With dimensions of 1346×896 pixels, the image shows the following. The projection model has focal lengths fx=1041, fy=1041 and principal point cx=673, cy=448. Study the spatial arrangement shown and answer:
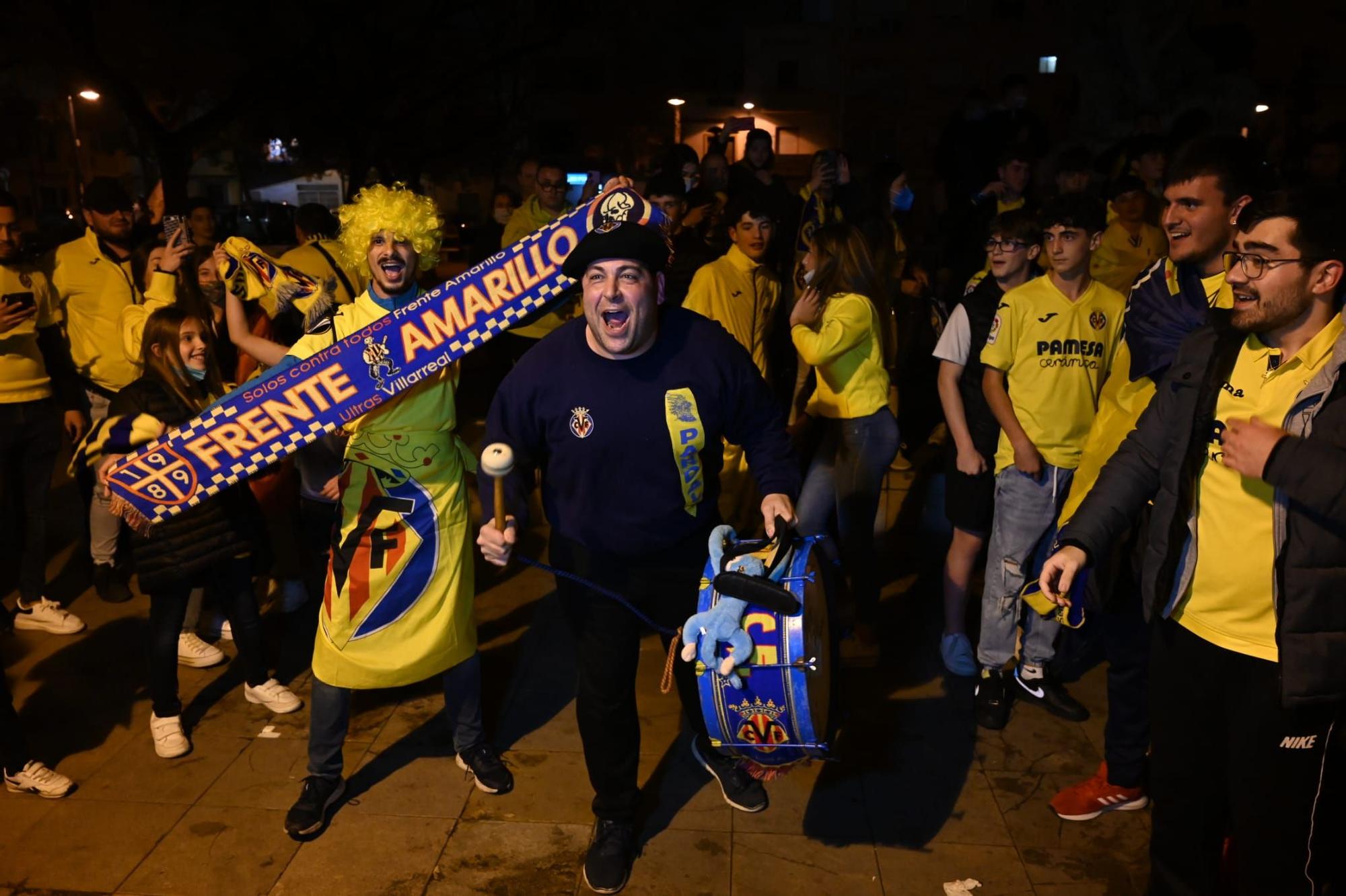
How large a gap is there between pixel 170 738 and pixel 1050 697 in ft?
12.8

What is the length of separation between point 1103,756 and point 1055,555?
65.4 inches

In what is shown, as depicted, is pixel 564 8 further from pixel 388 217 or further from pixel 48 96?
pixel 48 96

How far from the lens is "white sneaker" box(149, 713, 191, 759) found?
441cm

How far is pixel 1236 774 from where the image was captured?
2887 mm

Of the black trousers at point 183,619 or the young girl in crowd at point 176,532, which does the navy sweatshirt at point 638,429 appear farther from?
the black trousers at point 183,619

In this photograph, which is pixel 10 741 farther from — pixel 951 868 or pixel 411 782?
pixel 951 868

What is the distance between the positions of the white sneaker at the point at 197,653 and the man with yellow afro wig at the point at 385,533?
1488 millimetres

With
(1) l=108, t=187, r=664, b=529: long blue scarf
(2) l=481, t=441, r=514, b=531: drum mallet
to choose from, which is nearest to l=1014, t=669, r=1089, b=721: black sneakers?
(1) l=108, t=187, r=664, b=529: long blue scarf

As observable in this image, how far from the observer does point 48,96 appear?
4275 centimetres

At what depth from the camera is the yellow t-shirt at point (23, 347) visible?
5.39m

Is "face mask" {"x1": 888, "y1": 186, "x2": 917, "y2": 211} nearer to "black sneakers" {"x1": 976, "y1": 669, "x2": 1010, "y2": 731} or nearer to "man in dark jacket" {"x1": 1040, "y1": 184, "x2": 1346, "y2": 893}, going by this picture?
"black sneakers" {"x1": 976, "y1": 669, "x2": 1010, "y2": 731}

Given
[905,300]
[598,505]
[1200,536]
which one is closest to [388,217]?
[598,505]

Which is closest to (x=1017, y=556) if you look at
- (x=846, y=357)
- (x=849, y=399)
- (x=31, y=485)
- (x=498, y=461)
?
(x=849, y=399)

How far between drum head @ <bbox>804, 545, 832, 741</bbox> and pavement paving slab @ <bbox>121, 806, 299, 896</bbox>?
2002 mm
